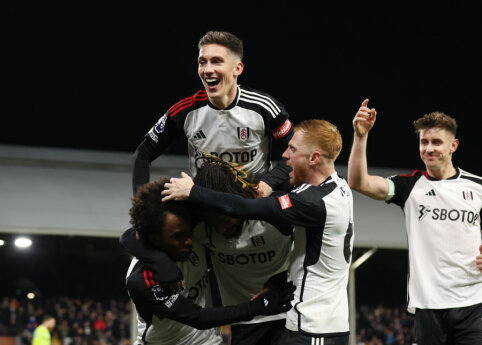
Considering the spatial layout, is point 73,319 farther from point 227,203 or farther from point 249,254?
point 227,203

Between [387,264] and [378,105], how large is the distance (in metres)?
2.26

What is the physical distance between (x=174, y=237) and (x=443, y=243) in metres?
1.97

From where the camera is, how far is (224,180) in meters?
3.29

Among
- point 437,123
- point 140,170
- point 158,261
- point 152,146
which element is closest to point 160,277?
point 158,261

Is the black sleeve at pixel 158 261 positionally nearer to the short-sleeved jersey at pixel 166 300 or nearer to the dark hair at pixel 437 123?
the short-sleeved jersey at pixel 166 300

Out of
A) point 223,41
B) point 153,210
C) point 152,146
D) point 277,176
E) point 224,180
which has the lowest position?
point 153,210

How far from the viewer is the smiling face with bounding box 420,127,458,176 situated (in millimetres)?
4398

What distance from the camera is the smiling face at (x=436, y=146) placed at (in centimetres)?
440

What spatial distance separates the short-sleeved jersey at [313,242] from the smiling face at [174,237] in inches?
6.1

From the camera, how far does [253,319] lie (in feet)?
11.8

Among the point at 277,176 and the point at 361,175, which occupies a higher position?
the point at 361,175

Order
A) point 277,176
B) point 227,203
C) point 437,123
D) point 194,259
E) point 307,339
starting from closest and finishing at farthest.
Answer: point 227,203 → point 307,339 → point 194,259 → point 277,176 → point 437,123

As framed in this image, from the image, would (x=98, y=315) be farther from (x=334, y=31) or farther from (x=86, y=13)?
(x=334, y=31)

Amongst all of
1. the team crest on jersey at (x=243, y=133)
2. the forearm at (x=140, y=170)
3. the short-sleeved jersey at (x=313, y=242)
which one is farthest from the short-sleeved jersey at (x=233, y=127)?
the short-sleeved jersey at (x=313, y=242)
